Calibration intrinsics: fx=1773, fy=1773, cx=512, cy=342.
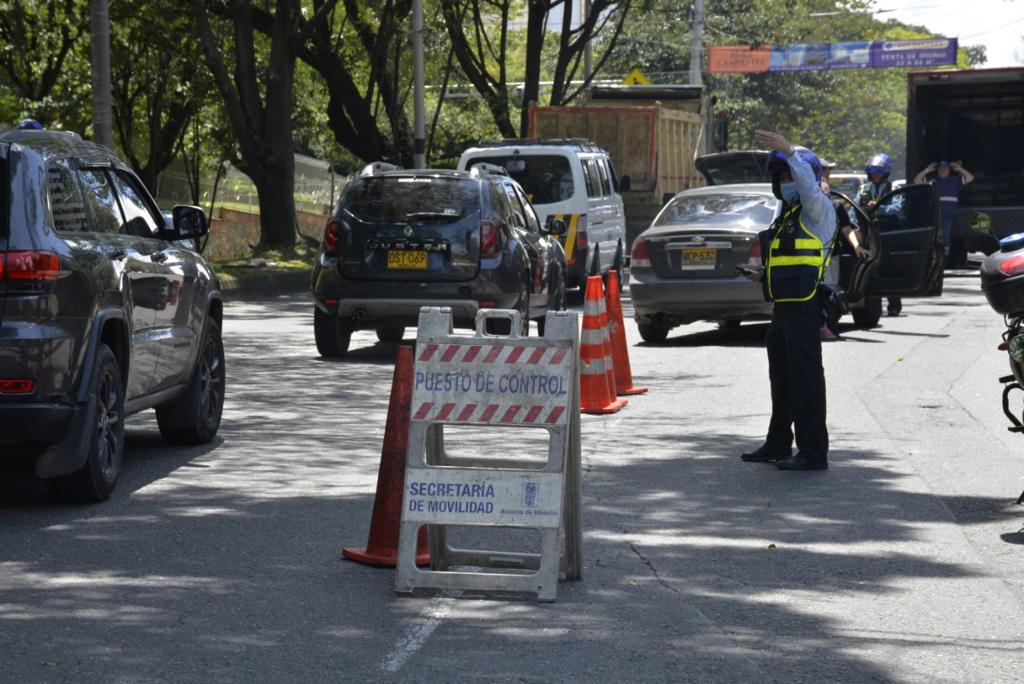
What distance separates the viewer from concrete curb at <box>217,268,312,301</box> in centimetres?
2482

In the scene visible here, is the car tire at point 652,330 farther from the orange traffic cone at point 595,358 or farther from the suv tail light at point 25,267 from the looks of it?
the suv tail light at point 25,267

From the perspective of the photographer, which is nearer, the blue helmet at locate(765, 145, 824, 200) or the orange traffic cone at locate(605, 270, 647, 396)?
the blue helmet at locate(765, 145, 824, 200)

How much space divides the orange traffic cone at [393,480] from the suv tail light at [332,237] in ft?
28.2

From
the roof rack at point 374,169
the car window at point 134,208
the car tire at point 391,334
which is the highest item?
the roof rack at point 374,169

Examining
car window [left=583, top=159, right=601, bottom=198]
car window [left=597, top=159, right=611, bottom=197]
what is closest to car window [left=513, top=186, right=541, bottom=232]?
car window [left=583, top=159, right=601, bottom=198]

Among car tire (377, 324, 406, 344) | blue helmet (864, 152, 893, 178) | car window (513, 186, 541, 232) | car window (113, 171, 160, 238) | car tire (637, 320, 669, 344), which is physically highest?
blue helmet (864, 152, 893, 178)

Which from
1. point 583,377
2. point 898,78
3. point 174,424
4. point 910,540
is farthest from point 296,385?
point 898,78

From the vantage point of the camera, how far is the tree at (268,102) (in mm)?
29453

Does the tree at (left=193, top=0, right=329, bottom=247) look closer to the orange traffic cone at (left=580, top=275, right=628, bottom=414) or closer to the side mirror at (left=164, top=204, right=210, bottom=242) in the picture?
the orange traffic cone at (left=580, top=275, right=628, bottom=414)

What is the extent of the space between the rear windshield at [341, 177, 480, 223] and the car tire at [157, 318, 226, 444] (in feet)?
15.9

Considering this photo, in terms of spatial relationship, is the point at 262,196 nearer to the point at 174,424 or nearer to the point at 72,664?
the point at 174,424

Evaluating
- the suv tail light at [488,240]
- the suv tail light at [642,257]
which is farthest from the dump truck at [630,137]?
the suv tail light at [488,240]

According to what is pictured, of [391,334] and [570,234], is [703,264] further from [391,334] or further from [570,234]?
[570,234]

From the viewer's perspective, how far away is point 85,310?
804 centimetres
